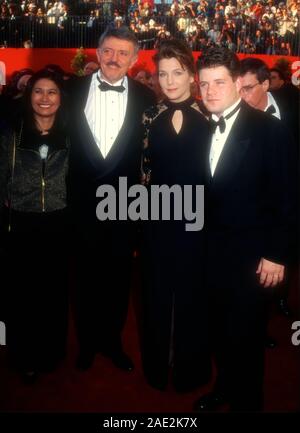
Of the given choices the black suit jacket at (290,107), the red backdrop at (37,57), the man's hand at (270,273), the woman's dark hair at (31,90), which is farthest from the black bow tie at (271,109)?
the red backdrop at (37,57)

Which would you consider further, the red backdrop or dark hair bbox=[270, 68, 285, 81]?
the red backdrop

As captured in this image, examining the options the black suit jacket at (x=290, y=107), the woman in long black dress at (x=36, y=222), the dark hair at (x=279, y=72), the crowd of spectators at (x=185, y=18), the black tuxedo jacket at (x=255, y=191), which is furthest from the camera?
the crowd of spectators at (x=185, y=18)

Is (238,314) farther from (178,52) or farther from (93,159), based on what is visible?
(178,52)

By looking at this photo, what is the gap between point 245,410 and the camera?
2129 millimetres

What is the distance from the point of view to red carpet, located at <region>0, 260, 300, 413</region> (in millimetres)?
2357

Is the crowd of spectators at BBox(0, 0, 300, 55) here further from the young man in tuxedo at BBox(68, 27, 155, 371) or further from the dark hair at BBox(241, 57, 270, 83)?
the young man in tuxedo at BBox(68, 27, 155, 371)

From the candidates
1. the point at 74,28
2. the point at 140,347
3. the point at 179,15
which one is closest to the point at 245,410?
the point at 140,347

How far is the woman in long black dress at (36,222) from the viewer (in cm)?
233

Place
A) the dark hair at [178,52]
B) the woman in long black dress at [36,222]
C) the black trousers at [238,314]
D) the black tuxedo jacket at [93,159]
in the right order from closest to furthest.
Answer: the black trousers at [238,314] < the dark hair at [178,52] < the woman in long black dress at [36,222] < the black tuxedo jacket at [93,159]

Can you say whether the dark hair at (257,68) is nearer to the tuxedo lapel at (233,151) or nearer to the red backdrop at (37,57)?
the tuxedo lapel at (233,151)

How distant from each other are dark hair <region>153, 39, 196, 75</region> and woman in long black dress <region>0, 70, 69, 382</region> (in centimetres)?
58

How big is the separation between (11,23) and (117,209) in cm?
559

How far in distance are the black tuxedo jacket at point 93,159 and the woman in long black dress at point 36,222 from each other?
69 mm

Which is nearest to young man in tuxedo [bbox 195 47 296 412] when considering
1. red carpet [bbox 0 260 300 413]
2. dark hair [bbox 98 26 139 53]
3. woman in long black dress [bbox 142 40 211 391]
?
woman in long black dress [bbox 142 40 211 391]
